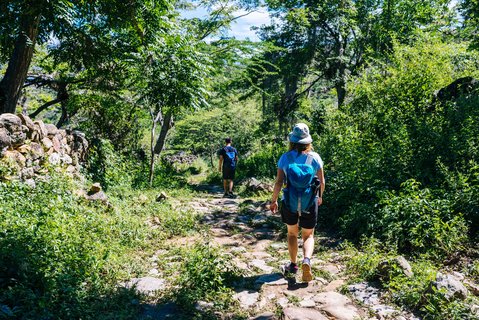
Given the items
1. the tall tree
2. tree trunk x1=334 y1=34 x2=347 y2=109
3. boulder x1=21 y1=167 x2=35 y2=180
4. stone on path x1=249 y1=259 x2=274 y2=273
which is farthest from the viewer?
tree trunk x1=334 y1=34 x2=347 y2=109

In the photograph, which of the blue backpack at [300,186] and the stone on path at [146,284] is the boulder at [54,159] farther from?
the blue backpack at [300,186]

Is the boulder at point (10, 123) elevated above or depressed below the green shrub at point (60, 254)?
above

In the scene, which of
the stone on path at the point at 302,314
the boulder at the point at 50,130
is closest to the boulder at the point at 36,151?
the boulder at the point at 50,130

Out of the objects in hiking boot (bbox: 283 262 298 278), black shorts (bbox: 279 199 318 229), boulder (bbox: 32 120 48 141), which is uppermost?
boulder (bbox: 32 120 48 141)

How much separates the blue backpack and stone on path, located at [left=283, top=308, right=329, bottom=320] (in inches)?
42.6

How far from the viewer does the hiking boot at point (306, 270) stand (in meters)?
3.98

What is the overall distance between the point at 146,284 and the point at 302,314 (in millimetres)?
1912

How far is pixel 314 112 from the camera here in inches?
604

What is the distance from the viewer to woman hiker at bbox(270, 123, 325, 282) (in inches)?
157

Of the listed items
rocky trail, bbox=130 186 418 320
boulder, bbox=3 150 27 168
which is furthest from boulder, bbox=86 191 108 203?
rocky trail, bbox=130 186 418 320

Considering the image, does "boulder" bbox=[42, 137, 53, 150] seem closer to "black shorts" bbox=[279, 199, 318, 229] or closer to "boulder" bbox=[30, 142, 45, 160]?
"boulder" bbox=[30, 142, 45, 160]

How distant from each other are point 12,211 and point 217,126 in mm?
21309

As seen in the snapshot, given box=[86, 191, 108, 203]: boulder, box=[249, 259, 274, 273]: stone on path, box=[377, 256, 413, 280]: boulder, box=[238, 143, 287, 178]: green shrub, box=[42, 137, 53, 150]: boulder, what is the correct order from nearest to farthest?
box=[377, 256, 413, 280]: boulder < box=[249, 259, 274, 273]: stone on path < box=[86, 191, 108, 203]: boulder < box=[42, 137, 53, 150]: boulder < box=[238, 143, 287, 178]: green shrub

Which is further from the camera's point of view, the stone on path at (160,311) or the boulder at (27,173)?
the boulder at (27,173)
